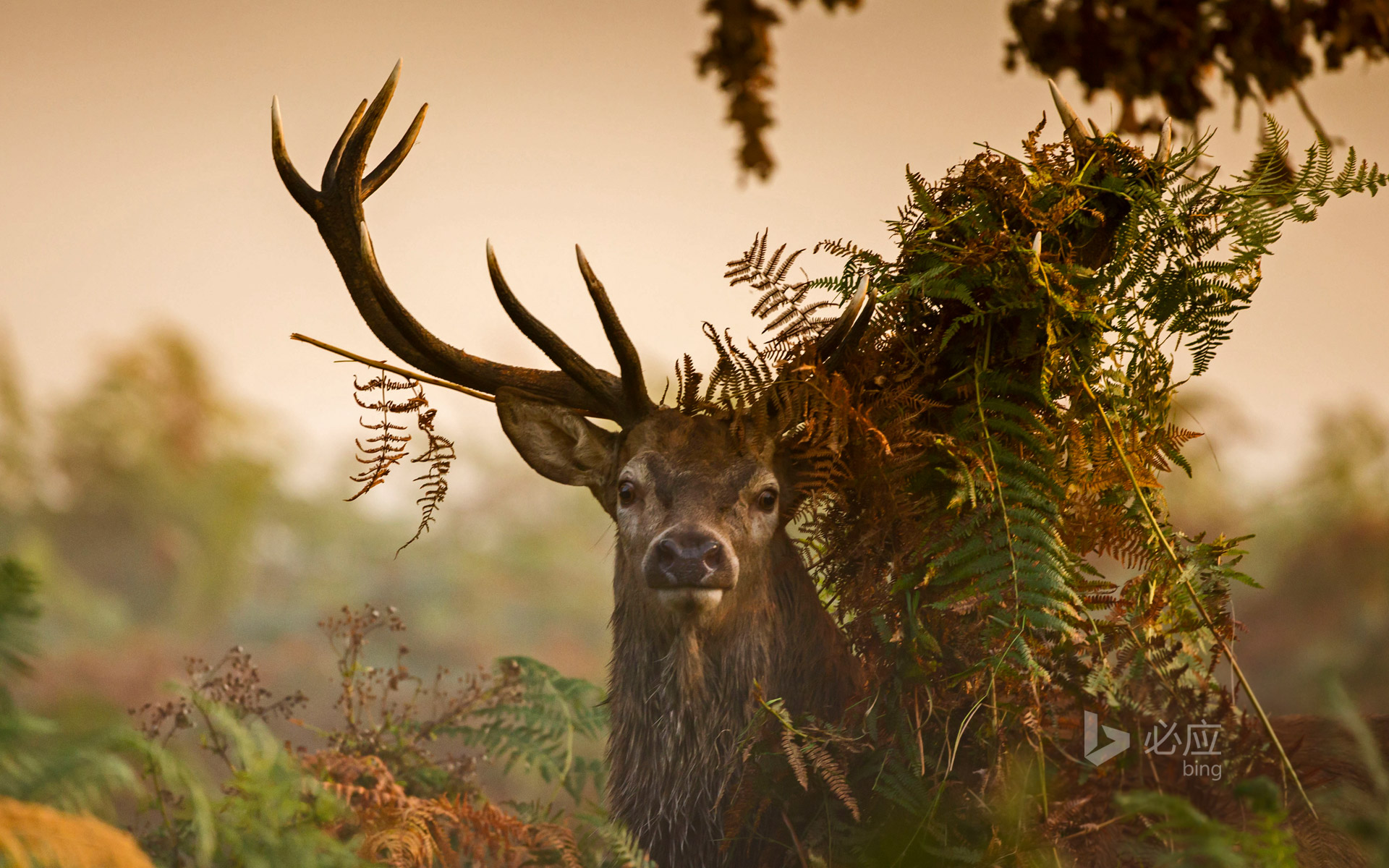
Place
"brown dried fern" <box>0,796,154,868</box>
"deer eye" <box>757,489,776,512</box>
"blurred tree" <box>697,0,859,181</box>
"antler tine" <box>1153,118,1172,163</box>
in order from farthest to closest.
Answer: "deer eye" <box>757,489,776,512</box> < "antler tine" <box>1153,118,1172,163</box> < "blurred tree" <box>697,0,859,181</box> < "brown dried fern" <box>0,796,154,868</box>

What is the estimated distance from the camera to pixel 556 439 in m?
3.15

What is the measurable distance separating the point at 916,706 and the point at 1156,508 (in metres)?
0.74

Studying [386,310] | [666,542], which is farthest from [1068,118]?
[386,310]

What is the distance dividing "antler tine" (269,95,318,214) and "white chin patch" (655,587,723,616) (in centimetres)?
156

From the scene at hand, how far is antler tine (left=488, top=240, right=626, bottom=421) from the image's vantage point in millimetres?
2947

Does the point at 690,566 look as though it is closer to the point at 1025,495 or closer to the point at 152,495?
the point at 1025,495

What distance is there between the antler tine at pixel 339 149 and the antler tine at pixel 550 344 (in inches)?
22.7

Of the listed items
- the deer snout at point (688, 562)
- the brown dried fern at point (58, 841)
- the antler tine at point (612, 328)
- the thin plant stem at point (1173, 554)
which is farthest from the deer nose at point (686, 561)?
the brown dried fern at point (58, 841)

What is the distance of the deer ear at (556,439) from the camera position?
308 centimetres

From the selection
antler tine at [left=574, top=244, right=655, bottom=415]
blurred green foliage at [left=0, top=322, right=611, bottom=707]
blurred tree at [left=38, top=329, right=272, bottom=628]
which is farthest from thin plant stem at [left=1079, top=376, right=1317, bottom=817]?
blurred tree at [left=38, top=329, right=272, bottom=628]

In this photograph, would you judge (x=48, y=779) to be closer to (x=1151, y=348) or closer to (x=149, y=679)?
(x=1151, y=348)

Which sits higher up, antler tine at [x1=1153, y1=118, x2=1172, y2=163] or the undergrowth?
antler tine at [x1=1153, y1=118, x2=1172, y2=163]

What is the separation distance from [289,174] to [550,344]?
0.93m

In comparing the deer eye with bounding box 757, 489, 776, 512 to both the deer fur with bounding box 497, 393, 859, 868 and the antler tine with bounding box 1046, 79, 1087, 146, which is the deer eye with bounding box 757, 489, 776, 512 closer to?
the deer fur with bounding box 497, 393, 859, 868
